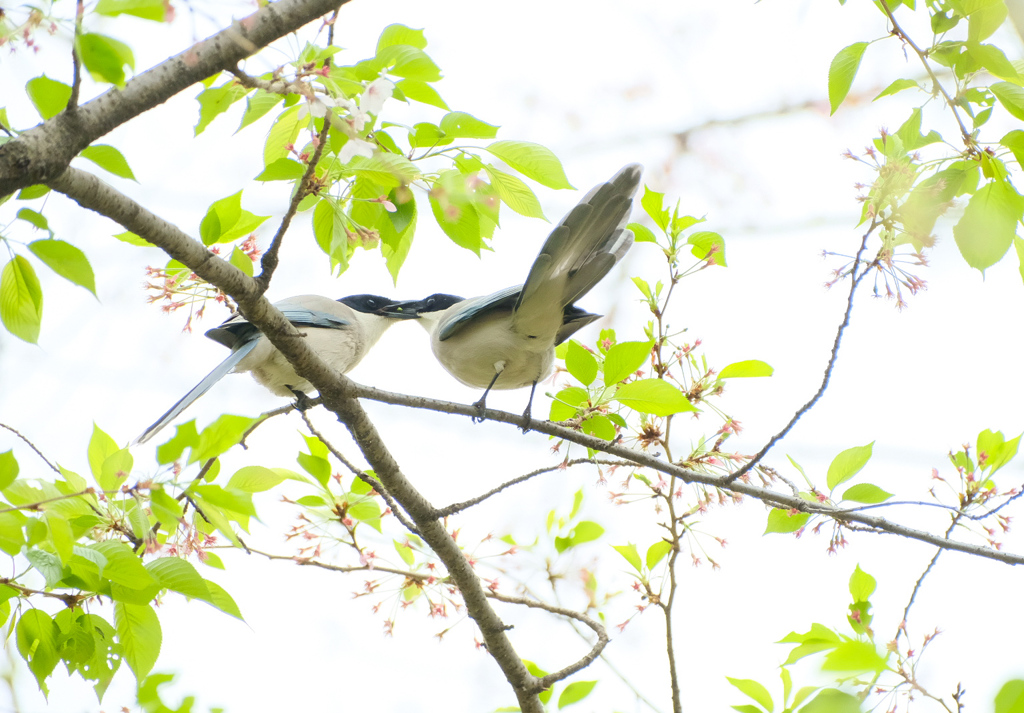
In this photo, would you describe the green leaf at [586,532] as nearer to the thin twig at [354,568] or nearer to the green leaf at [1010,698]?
the thin twig at [354,568]

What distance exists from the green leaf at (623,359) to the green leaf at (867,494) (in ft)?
2.76

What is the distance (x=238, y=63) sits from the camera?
6.04 feet

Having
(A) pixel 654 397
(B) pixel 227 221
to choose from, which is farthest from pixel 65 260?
(A) pixel 654 397

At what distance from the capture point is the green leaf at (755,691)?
2.62 m

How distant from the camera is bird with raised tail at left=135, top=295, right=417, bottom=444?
143 inches

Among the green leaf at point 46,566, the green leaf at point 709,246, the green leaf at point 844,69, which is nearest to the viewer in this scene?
the green leaf at point 46,566

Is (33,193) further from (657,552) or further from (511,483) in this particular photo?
(657,552)

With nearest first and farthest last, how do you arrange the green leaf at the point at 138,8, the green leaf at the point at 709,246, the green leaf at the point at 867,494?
the green leaf at the point at 138,8 < the green leaf at the point at 867,494 < the green leaf at the point at 709,246

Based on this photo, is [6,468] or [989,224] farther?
[989,224]

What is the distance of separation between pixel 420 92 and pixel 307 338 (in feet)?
7.36

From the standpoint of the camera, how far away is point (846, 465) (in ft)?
8.17

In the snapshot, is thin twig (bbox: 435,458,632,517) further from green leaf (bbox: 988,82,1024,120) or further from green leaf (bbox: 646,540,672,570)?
green leaf (bbox: 988,82,1024,120)

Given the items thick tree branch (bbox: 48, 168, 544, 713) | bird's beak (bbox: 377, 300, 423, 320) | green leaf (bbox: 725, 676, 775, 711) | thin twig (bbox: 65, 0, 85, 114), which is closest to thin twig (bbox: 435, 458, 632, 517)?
thick tree branch (bbox: 48, 168, 544, 713)

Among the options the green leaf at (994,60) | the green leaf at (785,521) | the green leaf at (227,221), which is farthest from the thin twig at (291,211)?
the green leaf at (785,521)
